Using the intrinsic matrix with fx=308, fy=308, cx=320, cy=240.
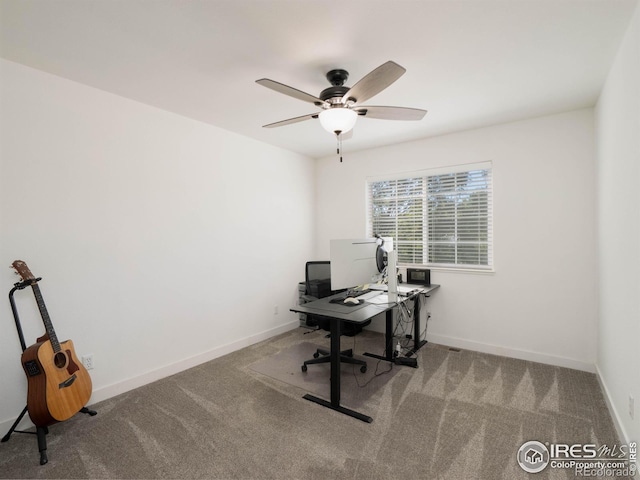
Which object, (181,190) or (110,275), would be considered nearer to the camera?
(110,275)

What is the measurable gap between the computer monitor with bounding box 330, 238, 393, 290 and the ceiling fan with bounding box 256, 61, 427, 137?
3.14 ft

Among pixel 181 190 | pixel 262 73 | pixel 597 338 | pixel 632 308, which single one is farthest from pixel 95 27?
pixel 597 338

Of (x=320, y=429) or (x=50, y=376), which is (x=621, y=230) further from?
(x=50, y=376)

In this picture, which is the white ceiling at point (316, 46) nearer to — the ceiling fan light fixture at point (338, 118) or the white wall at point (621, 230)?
the white wall at point (621, 230)

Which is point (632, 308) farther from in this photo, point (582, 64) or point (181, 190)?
point (181, 190)

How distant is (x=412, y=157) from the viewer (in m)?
4.02

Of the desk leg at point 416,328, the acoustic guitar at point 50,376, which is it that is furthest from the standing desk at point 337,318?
the acoustic guitar at point 50,376

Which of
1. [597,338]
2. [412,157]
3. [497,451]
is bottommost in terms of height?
[497,451]

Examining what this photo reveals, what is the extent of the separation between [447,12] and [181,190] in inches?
106

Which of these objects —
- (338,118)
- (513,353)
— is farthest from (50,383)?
(513,353)

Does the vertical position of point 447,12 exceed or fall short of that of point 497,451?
it exceeds it

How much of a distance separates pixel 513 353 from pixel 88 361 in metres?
4.12

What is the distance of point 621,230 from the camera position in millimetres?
2027

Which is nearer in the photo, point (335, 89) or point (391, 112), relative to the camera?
point (335, 89)
